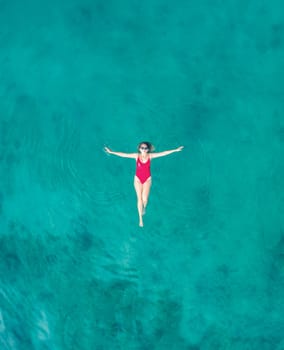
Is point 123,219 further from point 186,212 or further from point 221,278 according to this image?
point 221,278

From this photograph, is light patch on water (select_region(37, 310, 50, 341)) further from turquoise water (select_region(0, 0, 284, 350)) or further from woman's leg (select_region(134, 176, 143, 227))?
woman's leg (select_region(134, 176, 143, 227))

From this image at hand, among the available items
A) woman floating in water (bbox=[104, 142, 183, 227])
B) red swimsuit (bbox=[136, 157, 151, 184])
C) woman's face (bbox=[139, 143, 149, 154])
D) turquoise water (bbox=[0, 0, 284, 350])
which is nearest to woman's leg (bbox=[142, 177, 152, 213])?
woman floating in water (bbox=[104, 142, 183, 227])

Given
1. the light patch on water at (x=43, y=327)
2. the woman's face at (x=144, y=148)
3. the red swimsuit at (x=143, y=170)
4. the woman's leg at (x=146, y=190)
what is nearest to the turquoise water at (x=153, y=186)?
the light patch on water at (x=43, y=327)

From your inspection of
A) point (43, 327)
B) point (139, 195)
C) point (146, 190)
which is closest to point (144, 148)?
point (146, 190)

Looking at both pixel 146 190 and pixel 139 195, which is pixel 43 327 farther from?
pixel 146 190

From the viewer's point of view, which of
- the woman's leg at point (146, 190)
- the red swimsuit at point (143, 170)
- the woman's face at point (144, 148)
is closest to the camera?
the woman's face at point (144, 148)

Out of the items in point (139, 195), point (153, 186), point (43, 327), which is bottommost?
point (43, 327)

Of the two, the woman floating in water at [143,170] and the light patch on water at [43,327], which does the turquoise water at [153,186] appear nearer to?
the light patch on water at [43,327]

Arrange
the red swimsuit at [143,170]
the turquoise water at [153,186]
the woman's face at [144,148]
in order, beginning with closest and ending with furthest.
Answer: the woman's face at [144,148] → the red swimsuit at [143,170] → the turquoise water at [153,186]
